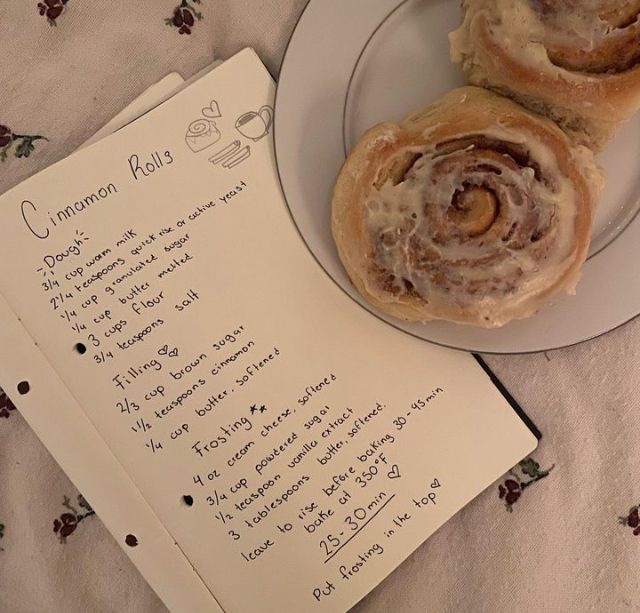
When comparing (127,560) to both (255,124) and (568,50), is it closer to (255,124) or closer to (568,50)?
(255,124)

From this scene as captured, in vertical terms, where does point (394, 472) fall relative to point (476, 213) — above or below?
below

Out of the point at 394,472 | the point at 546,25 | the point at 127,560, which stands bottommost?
the point at 394,472

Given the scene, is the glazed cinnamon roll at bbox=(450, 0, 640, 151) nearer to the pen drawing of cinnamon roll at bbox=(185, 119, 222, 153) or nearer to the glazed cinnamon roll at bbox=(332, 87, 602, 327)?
the glazed cinnamon roll at bbox=(332, 87, 602, 327)

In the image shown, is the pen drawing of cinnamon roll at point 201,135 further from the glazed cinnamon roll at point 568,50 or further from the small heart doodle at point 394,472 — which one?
the small heart doodle at point 394,472

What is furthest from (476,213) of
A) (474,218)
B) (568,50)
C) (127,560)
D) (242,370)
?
(127,560)

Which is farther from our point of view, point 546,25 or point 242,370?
point 242,370

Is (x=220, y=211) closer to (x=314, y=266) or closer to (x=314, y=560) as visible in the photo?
(x=314, y=266)

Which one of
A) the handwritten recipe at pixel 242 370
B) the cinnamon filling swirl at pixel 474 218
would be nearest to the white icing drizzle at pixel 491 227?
the cinnamon filling swirl at pixel 474 218
